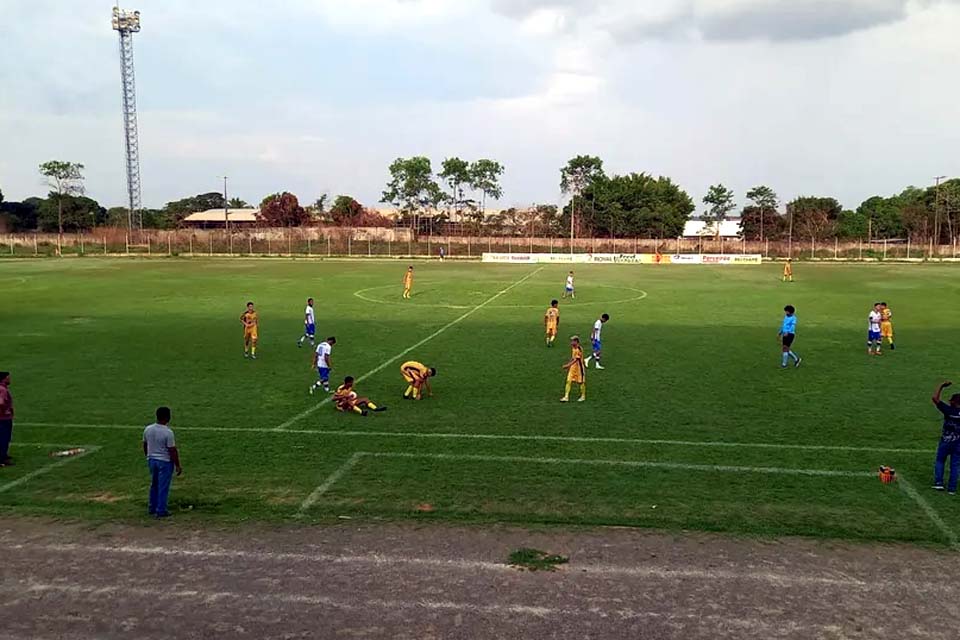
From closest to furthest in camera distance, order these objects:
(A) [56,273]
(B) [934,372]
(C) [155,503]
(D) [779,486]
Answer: (C) [155,503], (D) [779,486], (B) [934,372], (A) [56,273]

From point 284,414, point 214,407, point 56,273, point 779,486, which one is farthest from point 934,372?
point 56,273

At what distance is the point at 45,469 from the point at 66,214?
118 meters

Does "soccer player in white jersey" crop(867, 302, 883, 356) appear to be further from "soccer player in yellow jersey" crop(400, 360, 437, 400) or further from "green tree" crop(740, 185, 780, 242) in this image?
"green tree" crop(740, 185, 780, 242)

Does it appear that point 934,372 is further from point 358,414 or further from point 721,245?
point 721,245

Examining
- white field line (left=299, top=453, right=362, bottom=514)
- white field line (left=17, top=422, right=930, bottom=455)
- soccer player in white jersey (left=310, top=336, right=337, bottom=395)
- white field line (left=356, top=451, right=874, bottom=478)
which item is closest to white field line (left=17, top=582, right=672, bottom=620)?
white field line (left=299, top=453, right=362, bottom=514)

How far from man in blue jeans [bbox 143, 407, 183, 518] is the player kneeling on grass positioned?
19.5 feet

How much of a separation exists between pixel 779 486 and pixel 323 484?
7344mm

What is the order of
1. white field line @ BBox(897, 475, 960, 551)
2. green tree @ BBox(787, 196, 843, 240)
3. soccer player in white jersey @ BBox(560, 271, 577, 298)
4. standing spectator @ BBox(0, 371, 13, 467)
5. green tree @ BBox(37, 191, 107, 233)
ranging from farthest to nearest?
green tree @ BBox(37, 191, 107, 233) → green tree @ BBox(787, 196, 843, 240) → soccer player in white jersey @ BBox(560, 271, 577, 298) → standing spectator @ BBox(0, 371, 13, 467) → white field line @ BBox(897, 475, 960, 551)

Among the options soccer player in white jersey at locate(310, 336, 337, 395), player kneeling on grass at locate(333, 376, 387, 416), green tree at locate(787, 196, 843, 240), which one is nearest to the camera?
player kneeling on grass at locate(333, 376, 387, 416)

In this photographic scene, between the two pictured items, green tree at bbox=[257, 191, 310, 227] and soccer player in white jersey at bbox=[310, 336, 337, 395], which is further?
green tree at bbox=[257, 191, 310, 227]

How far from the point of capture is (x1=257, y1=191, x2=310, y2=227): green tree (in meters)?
116

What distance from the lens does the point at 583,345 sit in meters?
26.0

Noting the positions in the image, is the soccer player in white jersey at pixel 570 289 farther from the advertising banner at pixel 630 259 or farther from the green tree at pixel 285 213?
the green tree at pixel 285 213

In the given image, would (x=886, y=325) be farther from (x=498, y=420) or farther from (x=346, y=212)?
(x=346, y=212)
